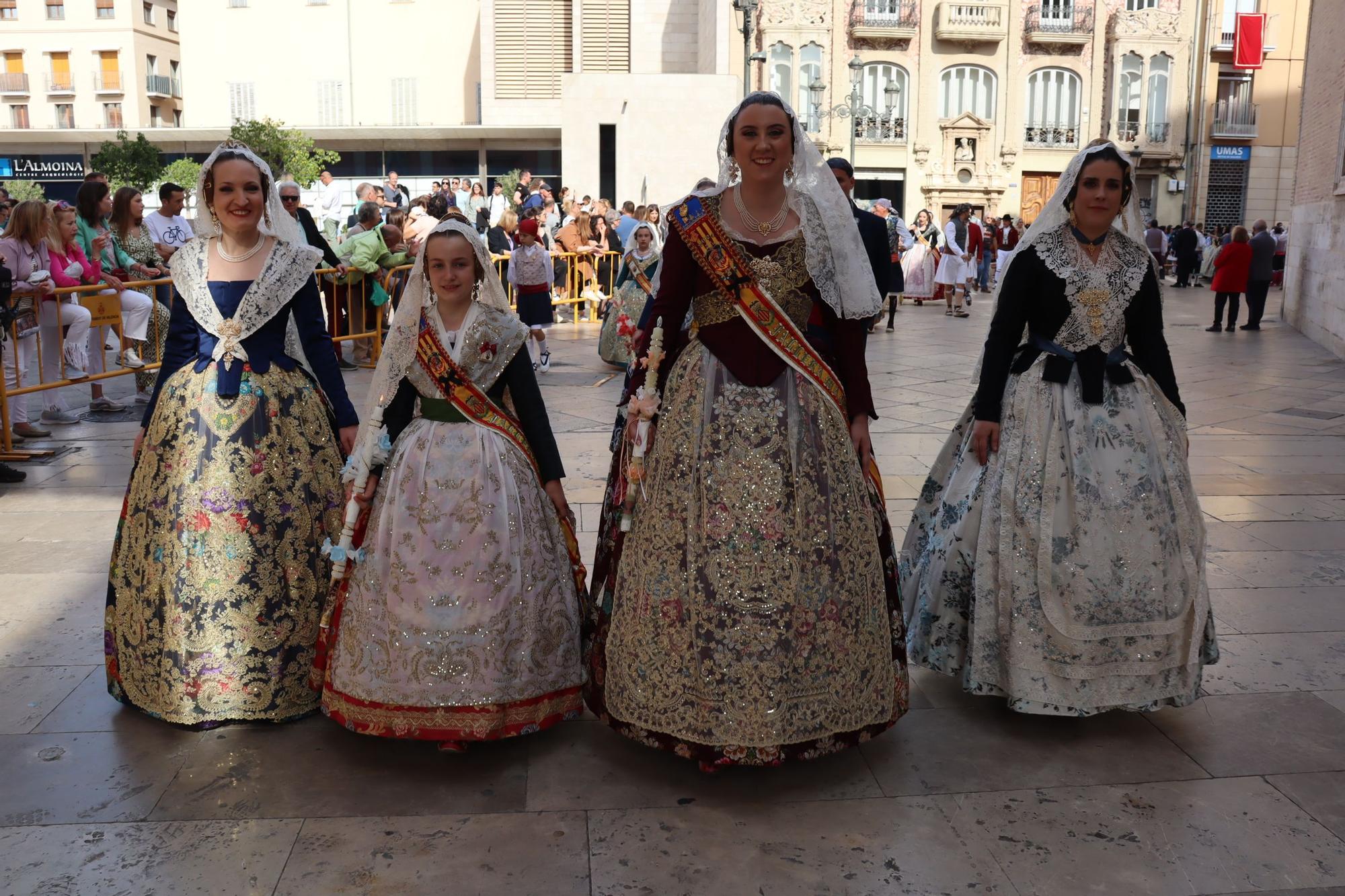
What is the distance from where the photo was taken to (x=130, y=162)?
37.1m

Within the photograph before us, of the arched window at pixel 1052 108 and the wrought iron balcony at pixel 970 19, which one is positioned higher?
the wrought iron balcony at pixel 970 19

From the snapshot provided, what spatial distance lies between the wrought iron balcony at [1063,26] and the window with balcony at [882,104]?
3.93m

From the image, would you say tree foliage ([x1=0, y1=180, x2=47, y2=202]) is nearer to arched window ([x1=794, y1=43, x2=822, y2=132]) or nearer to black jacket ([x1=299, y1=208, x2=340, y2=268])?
arched window ([x1=794, y1=43, x2=822, y2=132])

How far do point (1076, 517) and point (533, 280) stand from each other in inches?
327

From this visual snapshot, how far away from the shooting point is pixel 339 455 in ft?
12.0

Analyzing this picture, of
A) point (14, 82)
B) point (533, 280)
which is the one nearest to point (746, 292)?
point (533, 280)

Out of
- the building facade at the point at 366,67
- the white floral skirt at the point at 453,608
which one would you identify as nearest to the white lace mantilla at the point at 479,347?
the white floral skirt at the point at 453,608

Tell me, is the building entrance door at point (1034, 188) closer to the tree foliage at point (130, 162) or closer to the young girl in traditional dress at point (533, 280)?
the young girl in traditional dress at point (533, 280)

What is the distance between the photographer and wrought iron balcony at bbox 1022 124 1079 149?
3497 centimetres

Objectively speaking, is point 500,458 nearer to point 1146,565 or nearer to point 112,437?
point 1146,565

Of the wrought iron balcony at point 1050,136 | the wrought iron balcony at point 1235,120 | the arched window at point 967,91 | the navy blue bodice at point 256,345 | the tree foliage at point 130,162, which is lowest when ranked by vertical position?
the navy blue bodice at point 256,345

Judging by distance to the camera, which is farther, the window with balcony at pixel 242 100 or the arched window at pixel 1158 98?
the window with balcony at pixel 242 100

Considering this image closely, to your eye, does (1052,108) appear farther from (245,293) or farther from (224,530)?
(224,530)

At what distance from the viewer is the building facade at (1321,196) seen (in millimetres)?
13727
